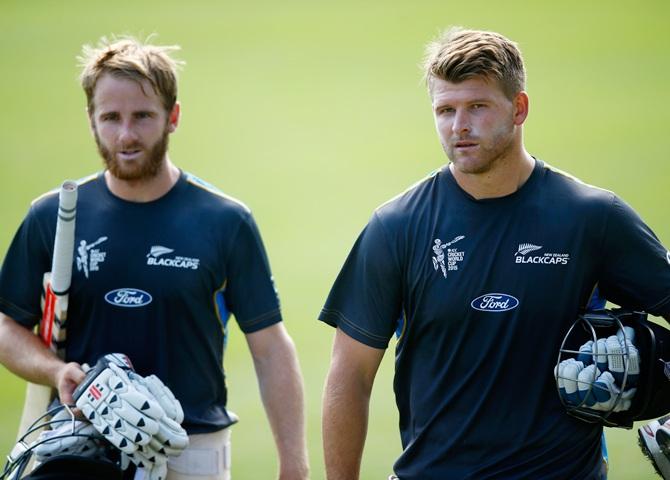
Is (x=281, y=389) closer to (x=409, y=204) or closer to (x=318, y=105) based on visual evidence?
(x=409, y=204)

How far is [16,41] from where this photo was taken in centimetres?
1764

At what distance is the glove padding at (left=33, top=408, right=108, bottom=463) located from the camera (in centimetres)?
403

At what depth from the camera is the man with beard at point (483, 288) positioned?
3.87 meters

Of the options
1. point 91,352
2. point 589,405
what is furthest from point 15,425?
point 589,405

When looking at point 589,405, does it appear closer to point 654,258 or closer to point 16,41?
point 654,258

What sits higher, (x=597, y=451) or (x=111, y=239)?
(x=111, y=239)

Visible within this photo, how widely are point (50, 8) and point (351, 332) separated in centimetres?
1598

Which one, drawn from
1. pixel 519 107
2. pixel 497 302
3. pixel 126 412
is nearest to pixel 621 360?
pixel 497 302

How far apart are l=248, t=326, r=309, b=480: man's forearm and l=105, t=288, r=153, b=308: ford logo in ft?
1.44

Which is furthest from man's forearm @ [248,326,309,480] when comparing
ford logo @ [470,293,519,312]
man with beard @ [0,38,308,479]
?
ford logo @ [470,293,519,312]

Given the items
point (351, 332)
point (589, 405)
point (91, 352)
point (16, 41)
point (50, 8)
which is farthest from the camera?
point (50, 8)

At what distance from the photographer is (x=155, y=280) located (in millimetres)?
Result: 4410

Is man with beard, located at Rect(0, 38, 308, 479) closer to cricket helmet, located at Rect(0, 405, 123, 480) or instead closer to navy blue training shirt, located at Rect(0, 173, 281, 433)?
navy blue training shirt, located at Rect(0, 173, 281, 433)

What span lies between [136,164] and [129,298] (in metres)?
0.50
